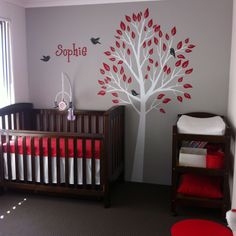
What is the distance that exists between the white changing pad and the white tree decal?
15.9 inches

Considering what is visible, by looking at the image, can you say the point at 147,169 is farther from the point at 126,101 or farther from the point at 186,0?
the point at 186,0

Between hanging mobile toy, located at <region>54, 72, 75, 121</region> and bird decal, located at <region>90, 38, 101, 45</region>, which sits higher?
bird decal, located at <region>90, 38, 101, 45</region>

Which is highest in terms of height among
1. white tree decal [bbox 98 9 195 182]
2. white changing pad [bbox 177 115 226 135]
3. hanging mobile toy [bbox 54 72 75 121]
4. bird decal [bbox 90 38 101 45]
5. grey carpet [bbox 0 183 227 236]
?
bird decal [bbox 90 38 101 45]

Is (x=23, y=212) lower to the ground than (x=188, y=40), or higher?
lower

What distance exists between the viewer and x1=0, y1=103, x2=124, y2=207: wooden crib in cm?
286

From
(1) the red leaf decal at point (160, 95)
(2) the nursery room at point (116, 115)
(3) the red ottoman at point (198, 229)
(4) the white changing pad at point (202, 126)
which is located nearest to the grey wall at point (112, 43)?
(2) the nursery room at point (116, 115)

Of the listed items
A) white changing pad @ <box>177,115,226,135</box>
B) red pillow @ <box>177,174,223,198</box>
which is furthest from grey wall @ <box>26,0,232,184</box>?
red pillow @ <box>177,174,223,198</box>

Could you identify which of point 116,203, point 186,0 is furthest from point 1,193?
point 186,0

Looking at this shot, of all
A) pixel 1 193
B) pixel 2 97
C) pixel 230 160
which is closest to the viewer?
pixel 230 160

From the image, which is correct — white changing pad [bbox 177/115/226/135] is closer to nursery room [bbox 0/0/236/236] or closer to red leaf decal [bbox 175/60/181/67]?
nursery room [bbox 0/0/236/236]

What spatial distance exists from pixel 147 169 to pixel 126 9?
185 centimetres

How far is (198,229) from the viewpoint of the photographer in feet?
5.67

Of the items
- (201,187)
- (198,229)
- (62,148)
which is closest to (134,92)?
(62,148)

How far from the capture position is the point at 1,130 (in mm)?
3055
